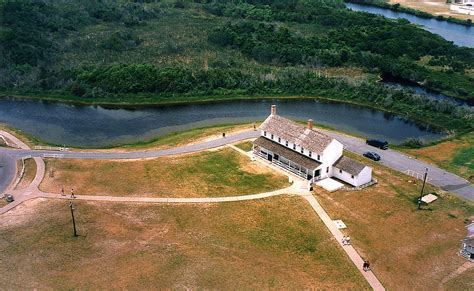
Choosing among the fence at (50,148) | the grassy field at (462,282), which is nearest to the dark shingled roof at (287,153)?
the grassy field at (462,282)

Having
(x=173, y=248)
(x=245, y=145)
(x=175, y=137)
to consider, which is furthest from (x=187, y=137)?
(x=173, y=248)

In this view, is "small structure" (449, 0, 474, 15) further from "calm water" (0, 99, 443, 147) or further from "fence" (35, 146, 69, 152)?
"fence" (35, 146, 69, 152)

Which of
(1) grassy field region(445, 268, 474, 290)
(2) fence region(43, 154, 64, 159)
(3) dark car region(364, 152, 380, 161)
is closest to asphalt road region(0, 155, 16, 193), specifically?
(2) fence region(43, 154, 64, 159)

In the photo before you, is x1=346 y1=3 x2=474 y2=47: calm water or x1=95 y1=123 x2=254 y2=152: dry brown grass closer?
x1=95 y1=123 x2=254 y2=152: dry brown grass

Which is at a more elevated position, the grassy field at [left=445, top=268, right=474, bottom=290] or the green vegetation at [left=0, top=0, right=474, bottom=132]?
the green vegetation at [left=0, top=0, right=474, bottom=132]

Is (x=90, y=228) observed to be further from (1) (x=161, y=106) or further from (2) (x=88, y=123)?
(1) (x=161, y=106)

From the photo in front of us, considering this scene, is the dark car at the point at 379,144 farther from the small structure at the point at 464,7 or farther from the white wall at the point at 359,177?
the small structure at the point at 464,7

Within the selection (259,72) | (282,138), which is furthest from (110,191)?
(259,72)

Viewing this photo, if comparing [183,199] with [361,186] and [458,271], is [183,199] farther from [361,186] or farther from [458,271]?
[458,271]
